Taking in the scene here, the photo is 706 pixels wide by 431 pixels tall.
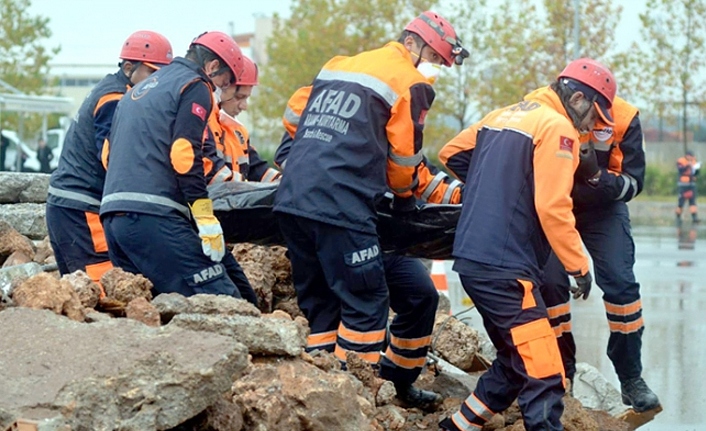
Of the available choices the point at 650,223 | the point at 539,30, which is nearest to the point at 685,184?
the point at 650,223

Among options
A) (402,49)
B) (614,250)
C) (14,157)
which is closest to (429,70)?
(402,49)

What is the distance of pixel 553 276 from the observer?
6.48m

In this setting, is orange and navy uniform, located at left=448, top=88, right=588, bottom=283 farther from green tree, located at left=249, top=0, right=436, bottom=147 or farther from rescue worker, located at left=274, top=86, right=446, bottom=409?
green tree, located at left=249, top=0, right=436, bottom=147

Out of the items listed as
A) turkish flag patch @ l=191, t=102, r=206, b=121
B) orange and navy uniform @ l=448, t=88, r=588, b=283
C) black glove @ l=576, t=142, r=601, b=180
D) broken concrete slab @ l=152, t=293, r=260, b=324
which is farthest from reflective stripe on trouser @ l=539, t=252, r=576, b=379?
broken concrete slab @ l=152, t=293, r=260, b=324

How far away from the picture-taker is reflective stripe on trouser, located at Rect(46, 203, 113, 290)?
6285mm

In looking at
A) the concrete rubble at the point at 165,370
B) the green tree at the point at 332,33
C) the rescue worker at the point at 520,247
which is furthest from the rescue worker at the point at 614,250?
the green tree at the point at 332,33

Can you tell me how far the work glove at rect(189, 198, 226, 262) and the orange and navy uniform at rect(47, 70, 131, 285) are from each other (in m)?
1.12

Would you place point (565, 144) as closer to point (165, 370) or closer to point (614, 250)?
point (614, 250)

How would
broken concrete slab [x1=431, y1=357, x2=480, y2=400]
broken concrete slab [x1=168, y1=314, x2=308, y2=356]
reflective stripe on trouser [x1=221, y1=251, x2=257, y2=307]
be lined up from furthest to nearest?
broken concrete slab [x1=431, y1=357, x2=480, y2=400] → reflective stripe on trouser [x1=221, y1=251, x2=257, y2=307] → broken concrete slab [x1=168, y1=314, x2=308, y2=356]

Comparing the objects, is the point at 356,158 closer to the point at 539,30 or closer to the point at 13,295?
the point at 13,295

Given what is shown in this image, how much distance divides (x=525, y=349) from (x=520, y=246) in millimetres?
453

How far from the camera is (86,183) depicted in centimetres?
629

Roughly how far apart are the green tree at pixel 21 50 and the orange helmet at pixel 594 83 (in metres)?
30.3

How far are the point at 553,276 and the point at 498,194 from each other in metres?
1.52
